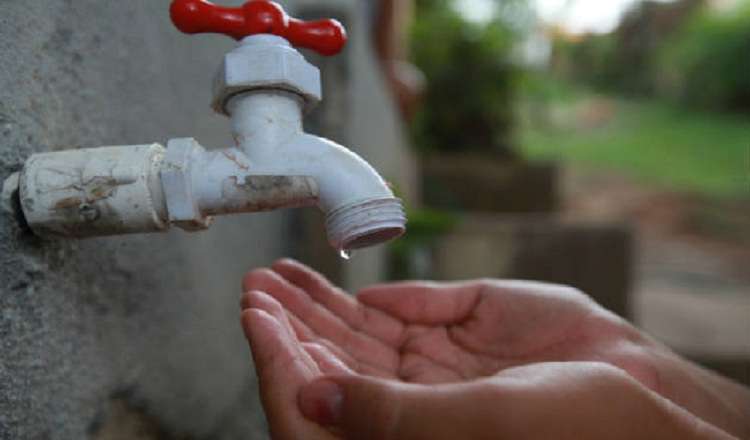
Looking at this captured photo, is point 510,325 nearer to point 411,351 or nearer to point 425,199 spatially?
point 411,351

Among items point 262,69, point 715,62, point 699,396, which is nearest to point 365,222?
point 262,69

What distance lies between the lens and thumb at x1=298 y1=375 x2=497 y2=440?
0.43 metres

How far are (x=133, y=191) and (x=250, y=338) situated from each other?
176 mm

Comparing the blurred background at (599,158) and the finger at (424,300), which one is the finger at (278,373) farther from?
the blurred background at (599,158)

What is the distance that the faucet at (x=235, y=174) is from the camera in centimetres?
54

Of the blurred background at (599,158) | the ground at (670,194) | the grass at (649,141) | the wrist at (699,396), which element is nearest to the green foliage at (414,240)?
the blurred background at (599,158)

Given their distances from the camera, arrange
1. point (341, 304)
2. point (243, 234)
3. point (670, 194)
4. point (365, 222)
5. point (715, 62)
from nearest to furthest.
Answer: point (365, 222), point (341, 304), point (243, 234), point (670, 194), point (715, 62)

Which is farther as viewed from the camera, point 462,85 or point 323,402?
point 462,85

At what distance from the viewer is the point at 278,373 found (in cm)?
52

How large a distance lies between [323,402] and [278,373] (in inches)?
2.7

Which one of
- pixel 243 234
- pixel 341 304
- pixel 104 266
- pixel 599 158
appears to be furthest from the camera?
pixel 599 158

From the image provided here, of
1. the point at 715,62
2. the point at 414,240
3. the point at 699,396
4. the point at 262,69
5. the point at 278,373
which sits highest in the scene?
the point at 715,62

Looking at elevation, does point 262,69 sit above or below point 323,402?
above

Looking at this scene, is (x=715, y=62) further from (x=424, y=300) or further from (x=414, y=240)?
(x=424, y=300)
